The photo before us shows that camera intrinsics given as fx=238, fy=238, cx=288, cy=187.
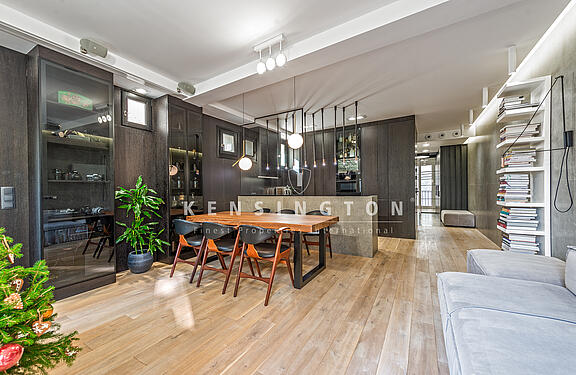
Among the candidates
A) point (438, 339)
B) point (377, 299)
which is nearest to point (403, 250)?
point (377, 299)

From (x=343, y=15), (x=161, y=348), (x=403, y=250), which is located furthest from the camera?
(x=403, y=250)

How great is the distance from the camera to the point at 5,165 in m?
2.48

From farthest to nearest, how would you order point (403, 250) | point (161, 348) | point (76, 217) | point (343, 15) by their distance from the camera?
point (403, 250), point (76, 217), point (343, 15), point (161, 348)

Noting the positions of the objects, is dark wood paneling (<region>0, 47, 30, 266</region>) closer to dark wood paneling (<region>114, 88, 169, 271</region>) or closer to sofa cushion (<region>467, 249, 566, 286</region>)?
dark wood paneling (<region>114, 88, 169, 271</region>)

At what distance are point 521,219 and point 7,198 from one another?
18.3 feet

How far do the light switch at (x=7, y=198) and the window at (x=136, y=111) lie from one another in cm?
154

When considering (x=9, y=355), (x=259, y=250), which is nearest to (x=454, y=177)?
(x=259, y=250)

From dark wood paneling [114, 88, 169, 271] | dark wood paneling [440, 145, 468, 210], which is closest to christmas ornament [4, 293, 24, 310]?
dark wood paneling [114, 88, 169, 271]

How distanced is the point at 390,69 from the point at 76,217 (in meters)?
4.53

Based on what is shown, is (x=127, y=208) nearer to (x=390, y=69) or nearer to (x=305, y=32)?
(x=305, y=32)

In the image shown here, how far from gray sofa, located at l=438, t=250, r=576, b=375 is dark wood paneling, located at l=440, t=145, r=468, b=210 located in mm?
6848

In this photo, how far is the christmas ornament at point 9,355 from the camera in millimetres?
700

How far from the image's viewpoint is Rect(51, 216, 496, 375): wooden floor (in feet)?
5.27

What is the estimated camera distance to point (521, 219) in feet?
8.83
